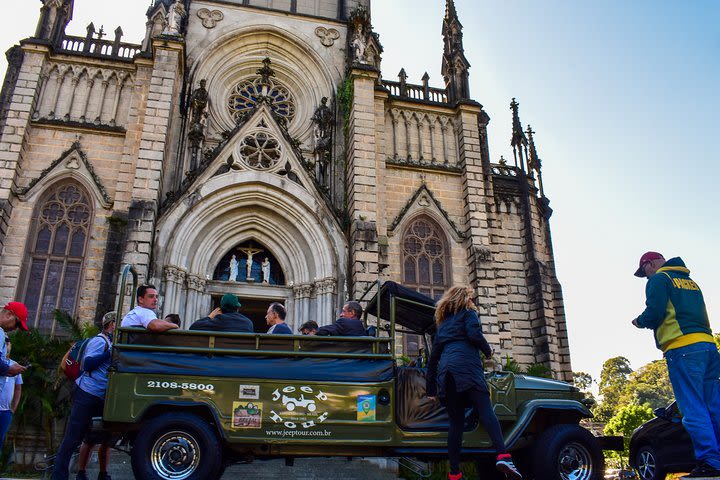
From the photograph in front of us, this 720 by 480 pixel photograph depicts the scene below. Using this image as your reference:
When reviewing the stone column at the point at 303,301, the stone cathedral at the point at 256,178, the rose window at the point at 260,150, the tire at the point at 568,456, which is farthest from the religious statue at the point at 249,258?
the tire at the point at 568,456

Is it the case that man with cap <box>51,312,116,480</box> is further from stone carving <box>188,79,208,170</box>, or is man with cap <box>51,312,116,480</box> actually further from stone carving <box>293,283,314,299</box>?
stone carving <box>188,79,208,170</box>

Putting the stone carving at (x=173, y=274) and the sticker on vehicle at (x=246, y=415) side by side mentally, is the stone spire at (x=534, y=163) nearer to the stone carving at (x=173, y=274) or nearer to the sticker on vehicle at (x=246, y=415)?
the stone carving at (x=173, y=274)

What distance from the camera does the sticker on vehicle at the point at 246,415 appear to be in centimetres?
593

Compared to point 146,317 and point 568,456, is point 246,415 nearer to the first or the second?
point 146,317

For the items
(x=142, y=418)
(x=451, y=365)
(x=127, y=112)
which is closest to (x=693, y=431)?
(x=451, y=365)

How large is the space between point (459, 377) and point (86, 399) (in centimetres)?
408

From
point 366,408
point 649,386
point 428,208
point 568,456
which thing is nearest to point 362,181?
point 428,208

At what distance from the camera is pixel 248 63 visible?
63.4 feet

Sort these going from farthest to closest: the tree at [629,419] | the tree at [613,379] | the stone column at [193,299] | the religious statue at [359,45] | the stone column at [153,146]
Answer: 1. the tree at [613,379]
2. the tree at [629,419]
3. the religious statue at [359,45]
4. the stone column at [193,299]
5. the stone column at [153,146]

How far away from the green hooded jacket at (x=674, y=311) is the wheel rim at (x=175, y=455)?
4.83m

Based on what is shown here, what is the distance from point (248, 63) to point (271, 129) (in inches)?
147

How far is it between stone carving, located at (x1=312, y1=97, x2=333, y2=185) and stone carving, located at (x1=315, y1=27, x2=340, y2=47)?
7.85 feet

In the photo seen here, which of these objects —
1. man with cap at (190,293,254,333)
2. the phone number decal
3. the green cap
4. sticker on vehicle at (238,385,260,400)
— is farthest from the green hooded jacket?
the phone number decal

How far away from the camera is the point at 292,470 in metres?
9.12
